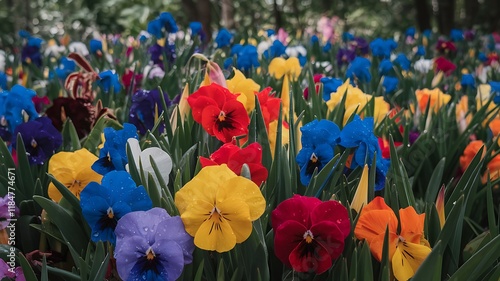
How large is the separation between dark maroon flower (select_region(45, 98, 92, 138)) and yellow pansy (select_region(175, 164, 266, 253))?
89 centimetres

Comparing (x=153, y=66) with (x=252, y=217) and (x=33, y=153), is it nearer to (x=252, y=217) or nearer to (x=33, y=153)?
(x=33, y=153)

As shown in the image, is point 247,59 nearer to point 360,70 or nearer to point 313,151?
point 360,70

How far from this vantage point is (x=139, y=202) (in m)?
0.97

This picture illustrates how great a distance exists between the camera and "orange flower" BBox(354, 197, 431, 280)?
94 cm

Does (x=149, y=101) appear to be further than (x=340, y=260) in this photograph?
Yes

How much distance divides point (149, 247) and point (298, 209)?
0.80 feet

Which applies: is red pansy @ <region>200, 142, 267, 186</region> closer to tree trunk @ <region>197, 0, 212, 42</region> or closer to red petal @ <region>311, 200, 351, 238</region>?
red petal @ <region>311, 200, 351, 238</region>

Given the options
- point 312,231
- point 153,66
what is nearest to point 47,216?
point 312,231

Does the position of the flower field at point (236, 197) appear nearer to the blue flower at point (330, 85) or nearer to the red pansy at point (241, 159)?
the red pansy at point (241, 159)

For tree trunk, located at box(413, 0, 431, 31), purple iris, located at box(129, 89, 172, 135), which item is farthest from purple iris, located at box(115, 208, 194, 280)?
tree trunk, located at box(413, 0, 431, 31)

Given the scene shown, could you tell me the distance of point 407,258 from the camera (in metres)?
0.95

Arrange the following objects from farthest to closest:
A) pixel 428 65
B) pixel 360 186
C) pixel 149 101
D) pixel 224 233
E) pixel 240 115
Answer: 1. pixel 428 65
2. pixel 149 101
3. pixel 240 115
4. pixel 360 186
5. pixel 224 233

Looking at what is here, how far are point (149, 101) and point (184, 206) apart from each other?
80 centimetres

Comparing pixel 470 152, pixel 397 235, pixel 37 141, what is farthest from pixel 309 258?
pixel 470 152
